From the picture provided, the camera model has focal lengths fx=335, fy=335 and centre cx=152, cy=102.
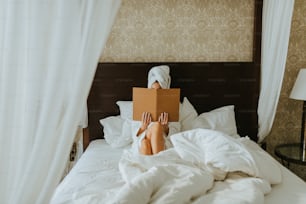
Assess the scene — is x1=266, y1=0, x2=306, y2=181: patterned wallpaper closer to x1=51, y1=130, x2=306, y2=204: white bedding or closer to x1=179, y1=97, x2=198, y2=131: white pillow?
x1=179, y1=97, x2=198, y2=131: white pillow

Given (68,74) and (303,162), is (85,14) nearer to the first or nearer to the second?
(68,74)

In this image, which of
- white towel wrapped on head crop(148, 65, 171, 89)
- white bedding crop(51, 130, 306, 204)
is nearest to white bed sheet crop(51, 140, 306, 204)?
white bedding crop(51, 130, 306, 204)

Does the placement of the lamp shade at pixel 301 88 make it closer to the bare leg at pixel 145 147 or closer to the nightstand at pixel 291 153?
the nightstand at pixel 291 153

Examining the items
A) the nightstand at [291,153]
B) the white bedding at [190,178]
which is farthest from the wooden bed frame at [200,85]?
the white bedding at [190,178]

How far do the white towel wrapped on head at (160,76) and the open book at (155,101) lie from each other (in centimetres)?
15

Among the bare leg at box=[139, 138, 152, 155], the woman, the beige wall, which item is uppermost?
the beige wall

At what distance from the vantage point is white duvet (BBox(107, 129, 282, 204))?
1452 mm

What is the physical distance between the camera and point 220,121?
287cm

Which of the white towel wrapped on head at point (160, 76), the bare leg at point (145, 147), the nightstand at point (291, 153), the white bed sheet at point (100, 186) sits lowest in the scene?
the nightstand at point (291, 153)

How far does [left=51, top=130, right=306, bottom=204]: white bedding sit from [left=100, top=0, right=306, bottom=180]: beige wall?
112 centimetres

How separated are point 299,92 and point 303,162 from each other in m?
0.58

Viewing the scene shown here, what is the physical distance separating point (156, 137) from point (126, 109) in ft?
1.94

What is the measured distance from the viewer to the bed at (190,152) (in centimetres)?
155

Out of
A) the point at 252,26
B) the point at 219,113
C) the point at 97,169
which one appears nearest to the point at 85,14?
the point at 97,169
